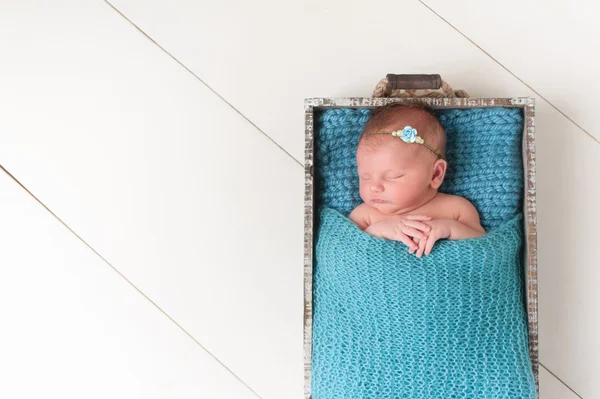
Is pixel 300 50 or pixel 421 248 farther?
pixel 300 50

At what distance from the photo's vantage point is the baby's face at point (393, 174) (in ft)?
3.53

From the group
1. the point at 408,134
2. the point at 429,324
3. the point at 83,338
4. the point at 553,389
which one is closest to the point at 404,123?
the point at 408,134

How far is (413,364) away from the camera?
1021 millimetres

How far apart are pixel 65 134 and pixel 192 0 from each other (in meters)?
0.43

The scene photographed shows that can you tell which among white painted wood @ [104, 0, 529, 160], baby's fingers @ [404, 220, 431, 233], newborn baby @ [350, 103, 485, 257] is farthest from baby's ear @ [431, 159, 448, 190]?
white painted wood @ [104, 0, 529, 160]

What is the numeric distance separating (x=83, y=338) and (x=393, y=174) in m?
0.80

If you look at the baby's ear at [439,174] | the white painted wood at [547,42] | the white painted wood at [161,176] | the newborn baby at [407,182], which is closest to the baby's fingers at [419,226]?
→ the newborn baby at [407,182]

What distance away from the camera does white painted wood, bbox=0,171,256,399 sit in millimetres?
1316

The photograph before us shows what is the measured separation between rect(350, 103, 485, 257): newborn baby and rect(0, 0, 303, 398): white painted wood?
0.85ft

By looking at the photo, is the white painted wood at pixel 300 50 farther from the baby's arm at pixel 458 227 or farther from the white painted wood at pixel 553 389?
the white painted wood at pixel 553 389

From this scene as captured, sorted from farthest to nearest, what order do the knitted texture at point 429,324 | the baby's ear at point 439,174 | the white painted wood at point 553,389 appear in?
the white painted wood at point 553,389 → the baby's ear at point 439,174 → the knitted texture at point 429,324

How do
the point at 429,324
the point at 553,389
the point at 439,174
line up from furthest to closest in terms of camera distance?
the point at 553,389 < the point at 439,174 < the point at 429,324

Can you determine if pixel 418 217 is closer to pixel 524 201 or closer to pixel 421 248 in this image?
pixel 421 248

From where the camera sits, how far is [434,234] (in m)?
1.04
